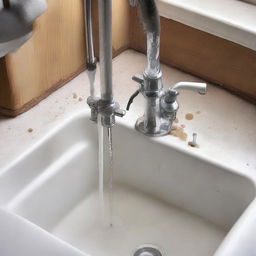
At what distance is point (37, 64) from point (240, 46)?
14.0 inches

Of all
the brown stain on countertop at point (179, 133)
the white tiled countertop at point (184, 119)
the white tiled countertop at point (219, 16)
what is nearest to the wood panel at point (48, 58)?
the white tiled countertop at point (184, 119)

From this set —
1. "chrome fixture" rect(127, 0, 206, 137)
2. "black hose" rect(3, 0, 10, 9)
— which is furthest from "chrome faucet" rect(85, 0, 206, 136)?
"black hose" rect(3, 0, 10, 9)

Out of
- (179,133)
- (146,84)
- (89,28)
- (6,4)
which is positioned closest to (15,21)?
(6,4)

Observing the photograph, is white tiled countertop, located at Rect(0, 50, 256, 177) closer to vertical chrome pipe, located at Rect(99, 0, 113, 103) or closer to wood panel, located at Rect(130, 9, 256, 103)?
wood panel, located at Rect(130, 9, 256, 103)

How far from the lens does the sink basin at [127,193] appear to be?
0.91m

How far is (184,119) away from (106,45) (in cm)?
25

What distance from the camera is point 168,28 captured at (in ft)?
3.45

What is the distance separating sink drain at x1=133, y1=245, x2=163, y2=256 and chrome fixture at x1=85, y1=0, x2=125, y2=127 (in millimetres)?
233

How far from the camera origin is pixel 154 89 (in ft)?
2.90

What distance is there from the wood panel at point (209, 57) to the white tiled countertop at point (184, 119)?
0.02 metres

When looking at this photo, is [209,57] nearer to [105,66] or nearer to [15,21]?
[105,66]

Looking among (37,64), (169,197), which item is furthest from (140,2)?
(169,197)

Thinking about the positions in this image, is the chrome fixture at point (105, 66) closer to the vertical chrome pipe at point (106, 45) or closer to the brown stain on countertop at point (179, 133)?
the vertical chrome pipe at point (106, 45)

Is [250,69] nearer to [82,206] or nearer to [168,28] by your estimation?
[168,28]
